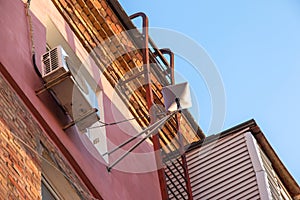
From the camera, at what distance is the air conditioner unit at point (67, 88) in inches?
448

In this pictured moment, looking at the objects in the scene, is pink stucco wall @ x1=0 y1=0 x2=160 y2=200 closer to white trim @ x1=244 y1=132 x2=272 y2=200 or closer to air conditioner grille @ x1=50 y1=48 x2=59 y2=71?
air conditioner grille @ x1=50 y1=48 x2=59 y2=71

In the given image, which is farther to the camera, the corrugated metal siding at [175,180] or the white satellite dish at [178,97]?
the corrugated metal siding at [175,180]

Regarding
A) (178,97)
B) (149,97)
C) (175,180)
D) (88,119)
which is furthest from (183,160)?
(88,119)

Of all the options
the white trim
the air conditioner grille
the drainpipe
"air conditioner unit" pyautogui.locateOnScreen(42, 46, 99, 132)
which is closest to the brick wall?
"air conditioner unit" pyautogui.locateOnScreen(42, 46, 99, 132)

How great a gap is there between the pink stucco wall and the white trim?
1756mm

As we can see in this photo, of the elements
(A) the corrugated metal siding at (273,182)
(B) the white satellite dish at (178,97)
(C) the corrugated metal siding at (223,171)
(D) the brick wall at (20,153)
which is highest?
(D) the brick wall at (20,153)

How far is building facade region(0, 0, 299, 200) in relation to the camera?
10.7m

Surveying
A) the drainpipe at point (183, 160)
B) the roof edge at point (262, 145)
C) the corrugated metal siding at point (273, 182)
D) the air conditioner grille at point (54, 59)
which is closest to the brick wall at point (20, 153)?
the air conditioner grille at point (54, 59)

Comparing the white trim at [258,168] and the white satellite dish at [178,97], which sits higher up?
the white satellite dish at [178,97]

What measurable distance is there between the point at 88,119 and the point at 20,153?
5.73 feet

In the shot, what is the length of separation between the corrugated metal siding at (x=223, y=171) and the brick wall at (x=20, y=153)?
3316 mm

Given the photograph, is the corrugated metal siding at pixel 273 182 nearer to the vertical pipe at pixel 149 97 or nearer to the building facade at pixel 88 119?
the building facade at pixel 88 119

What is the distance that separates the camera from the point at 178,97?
13.4m

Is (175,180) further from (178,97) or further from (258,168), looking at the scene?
(178,97)
